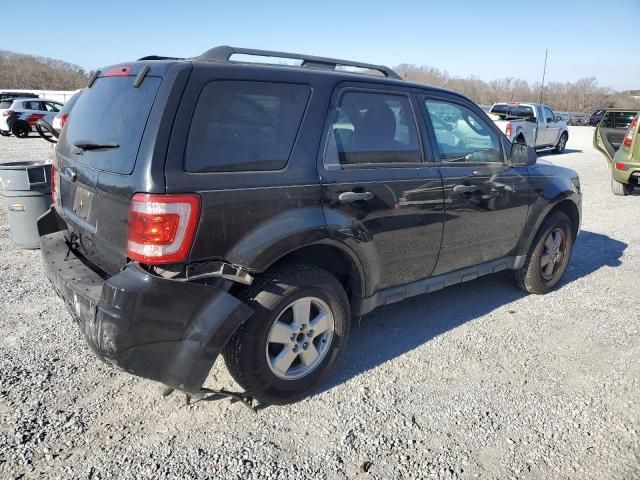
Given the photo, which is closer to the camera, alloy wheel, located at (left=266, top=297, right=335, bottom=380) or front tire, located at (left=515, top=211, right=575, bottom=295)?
alloy wheel, located at (left=266, top=297, right=335, bottom=380)

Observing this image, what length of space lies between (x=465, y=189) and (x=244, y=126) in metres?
1.80

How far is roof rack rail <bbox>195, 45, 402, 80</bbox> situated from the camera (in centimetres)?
282

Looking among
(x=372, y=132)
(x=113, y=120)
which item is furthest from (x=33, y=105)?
(x=372, y=132)

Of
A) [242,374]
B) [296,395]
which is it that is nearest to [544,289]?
[296,395]

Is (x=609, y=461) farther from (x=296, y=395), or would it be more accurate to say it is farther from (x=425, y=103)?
(x=425, y=103)

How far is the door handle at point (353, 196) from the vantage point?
9.45 feet

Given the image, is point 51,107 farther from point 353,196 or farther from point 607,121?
point 353,196

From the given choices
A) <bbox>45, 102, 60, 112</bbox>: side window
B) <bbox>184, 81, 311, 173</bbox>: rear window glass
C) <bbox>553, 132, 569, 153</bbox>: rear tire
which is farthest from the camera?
<bbox>45, 102, 60, 112</bbox>: side window

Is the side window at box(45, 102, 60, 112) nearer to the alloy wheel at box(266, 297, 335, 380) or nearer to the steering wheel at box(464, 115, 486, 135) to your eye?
the steering wheel at box(464, 115, 486, 135)

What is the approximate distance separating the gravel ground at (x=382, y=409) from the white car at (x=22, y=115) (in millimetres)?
18739

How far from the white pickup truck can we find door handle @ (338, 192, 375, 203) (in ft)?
43.4

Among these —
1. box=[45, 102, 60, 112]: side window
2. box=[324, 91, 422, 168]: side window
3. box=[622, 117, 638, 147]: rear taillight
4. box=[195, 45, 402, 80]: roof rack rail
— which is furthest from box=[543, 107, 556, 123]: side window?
box=[45, 102, 60, 112]: side window

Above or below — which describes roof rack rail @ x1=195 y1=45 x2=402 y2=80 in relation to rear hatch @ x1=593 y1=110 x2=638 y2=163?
above

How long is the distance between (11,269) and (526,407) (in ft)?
15.2
